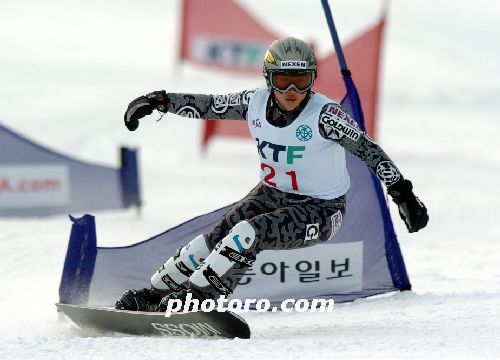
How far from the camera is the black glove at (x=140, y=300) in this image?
5598mm

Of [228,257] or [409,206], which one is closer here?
[228,257]

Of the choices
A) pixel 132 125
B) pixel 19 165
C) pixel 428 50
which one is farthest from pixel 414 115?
pixel 132 125

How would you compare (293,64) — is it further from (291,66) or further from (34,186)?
(34,186)

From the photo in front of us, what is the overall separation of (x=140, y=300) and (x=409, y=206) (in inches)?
60.3

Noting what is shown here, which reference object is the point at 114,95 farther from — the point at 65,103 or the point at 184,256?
the point at 184,256

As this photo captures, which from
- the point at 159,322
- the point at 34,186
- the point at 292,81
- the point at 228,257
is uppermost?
the point at 292,81

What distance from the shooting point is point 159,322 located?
5230 mm

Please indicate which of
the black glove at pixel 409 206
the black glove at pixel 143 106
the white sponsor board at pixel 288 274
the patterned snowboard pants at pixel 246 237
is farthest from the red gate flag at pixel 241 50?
the black glove at pixel 409 206

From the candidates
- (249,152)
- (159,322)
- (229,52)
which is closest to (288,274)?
(159,322)

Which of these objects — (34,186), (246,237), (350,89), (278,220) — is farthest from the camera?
(34,186)

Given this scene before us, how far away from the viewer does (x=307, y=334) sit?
17.4 ft

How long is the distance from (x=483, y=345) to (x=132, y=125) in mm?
2318

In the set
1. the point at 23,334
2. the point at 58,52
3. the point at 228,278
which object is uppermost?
the point at 58,52

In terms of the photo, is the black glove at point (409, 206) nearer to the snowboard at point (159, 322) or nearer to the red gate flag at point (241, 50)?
the snowboard at point (159, 322)
